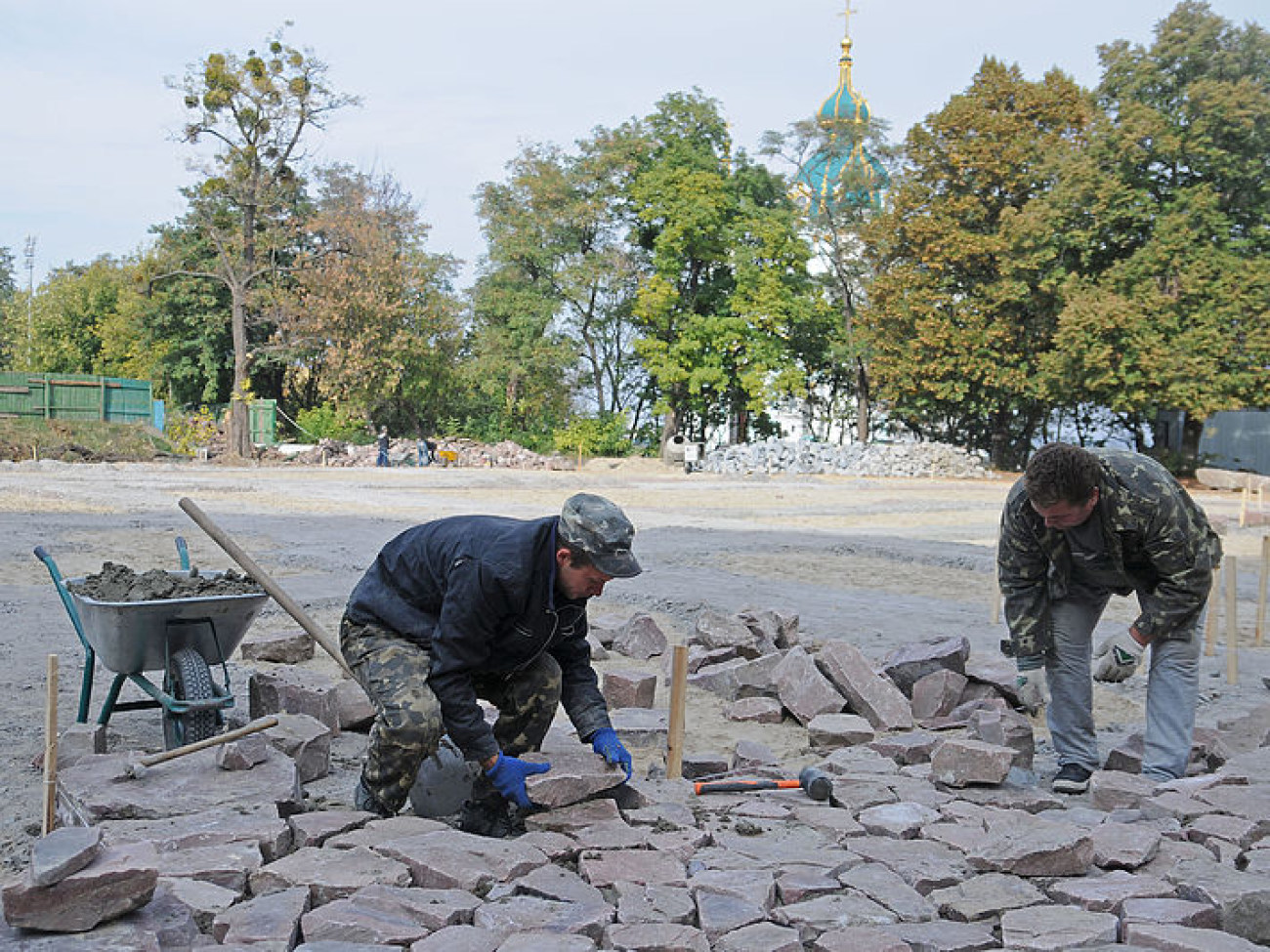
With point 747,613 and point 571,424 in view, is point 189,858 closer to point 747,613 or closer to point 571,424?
point 747,613

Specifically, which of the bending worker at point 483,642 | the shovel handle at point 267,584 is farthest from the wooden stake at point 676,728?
the shovel handle at point 267,584

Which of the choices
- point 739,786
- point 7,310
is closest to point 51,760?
point 739,786

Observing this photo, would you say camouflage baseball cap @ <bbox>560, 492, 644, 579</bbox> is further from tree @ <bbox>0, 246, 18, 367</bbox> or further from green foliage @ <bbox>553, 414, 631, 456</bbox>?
tree @ <bbox>0, 246, 18, 367</bbox>

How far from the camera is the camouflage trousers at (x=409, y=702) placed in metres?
3.35

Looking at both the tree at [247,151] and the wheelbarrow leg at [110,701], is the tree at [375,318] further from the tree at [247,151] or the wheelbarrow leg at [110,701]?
the wheelbarrow leg at [110,701]

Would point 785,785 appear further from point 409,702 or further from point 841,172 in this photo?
point 841,172

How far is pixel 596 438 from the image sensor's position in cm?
3316

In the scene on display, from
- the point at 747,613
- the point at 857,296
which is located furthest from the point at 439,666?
the point at 857,296

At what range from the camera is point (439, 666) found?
10.8 feet

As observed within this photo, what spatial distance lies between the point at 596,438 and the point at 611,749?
29.7m

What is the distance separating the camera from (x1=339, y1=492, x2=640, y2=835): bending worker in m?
3.23

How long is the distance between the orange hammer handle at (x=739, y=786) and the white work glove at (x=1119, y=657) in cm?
144

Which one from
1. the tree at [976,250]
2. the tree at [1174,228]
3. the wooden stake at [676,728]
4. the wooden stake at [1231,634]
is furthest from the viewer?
the tree at [976,250]

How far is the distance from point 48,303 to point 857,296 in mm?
36748
